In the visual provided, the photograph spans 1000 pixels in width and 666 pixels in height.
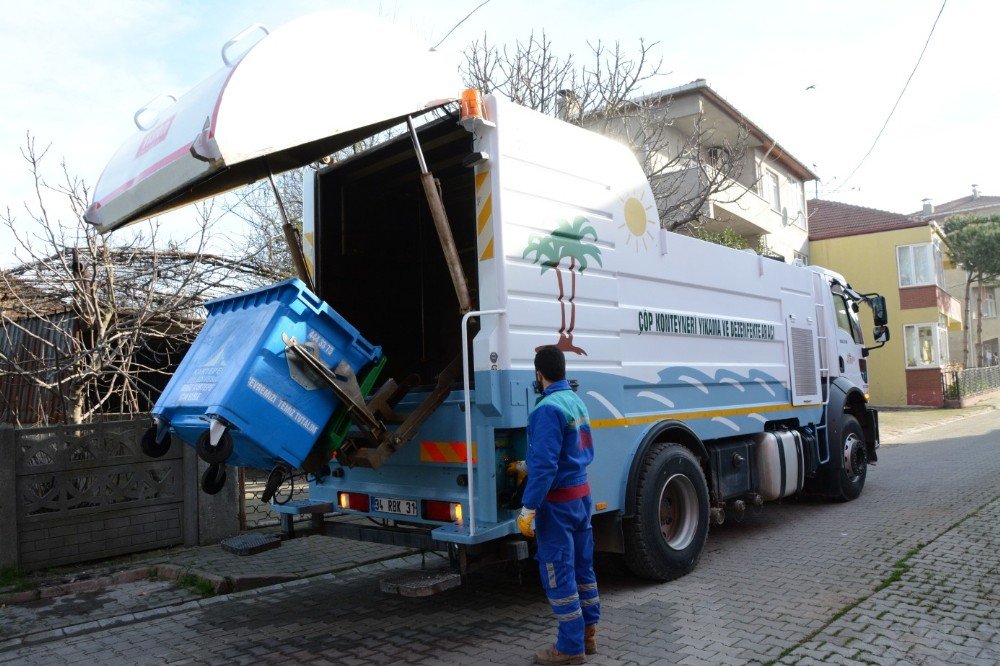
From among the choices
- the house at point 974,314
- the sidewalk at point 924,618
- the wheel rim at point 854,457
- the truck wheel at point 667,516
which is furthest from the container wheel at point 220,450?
the house at point 974,314

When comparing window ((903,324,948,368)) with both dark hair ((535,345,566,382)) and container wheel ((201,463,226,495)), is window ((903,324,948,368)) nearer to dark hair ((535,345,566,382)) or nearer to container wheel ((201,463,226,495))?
dark hair ((535,345,566,382))

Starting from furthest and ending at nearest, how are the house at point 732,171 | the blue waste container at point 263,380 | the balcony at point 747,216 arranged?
the balcony at point 747,216 < the house at point 732,171 < the blue waste container at point 263,380

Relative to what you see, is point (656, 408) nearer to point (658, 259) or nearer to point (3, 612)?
point (658, 259)

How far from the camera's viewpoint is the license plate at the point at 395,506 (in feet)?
15.9

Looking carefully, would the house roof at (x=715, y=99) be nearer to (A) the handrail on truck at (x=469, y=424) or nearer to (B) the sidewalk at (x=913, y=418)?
(B) the sidewalk at (x=913, y=418)

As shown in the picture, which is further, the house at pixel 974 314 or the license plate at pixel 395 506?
the house at pixel 974 314

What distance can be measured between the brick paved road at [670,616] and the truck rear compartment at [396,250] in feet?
6.05

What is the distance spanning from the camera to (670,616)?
183 inches

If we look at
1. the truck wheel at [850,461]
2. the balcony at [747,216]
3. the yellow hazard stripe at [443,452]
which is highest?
the balcony at [747,216]

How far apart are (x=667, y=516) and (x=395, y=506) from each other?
2.00 metres

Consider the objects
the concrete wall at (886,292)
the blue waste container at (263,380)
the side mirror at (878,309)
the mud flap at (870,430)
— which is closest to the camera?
the blue waste container at (263,380)

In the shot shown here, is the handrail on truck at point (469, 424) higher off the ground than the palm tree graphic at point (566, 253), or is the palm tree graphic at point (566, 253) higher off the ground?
the palm tree graphic at point (566, 253)

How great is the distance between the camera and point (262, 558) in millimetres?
6605

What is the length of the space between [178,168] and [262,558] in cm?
385
